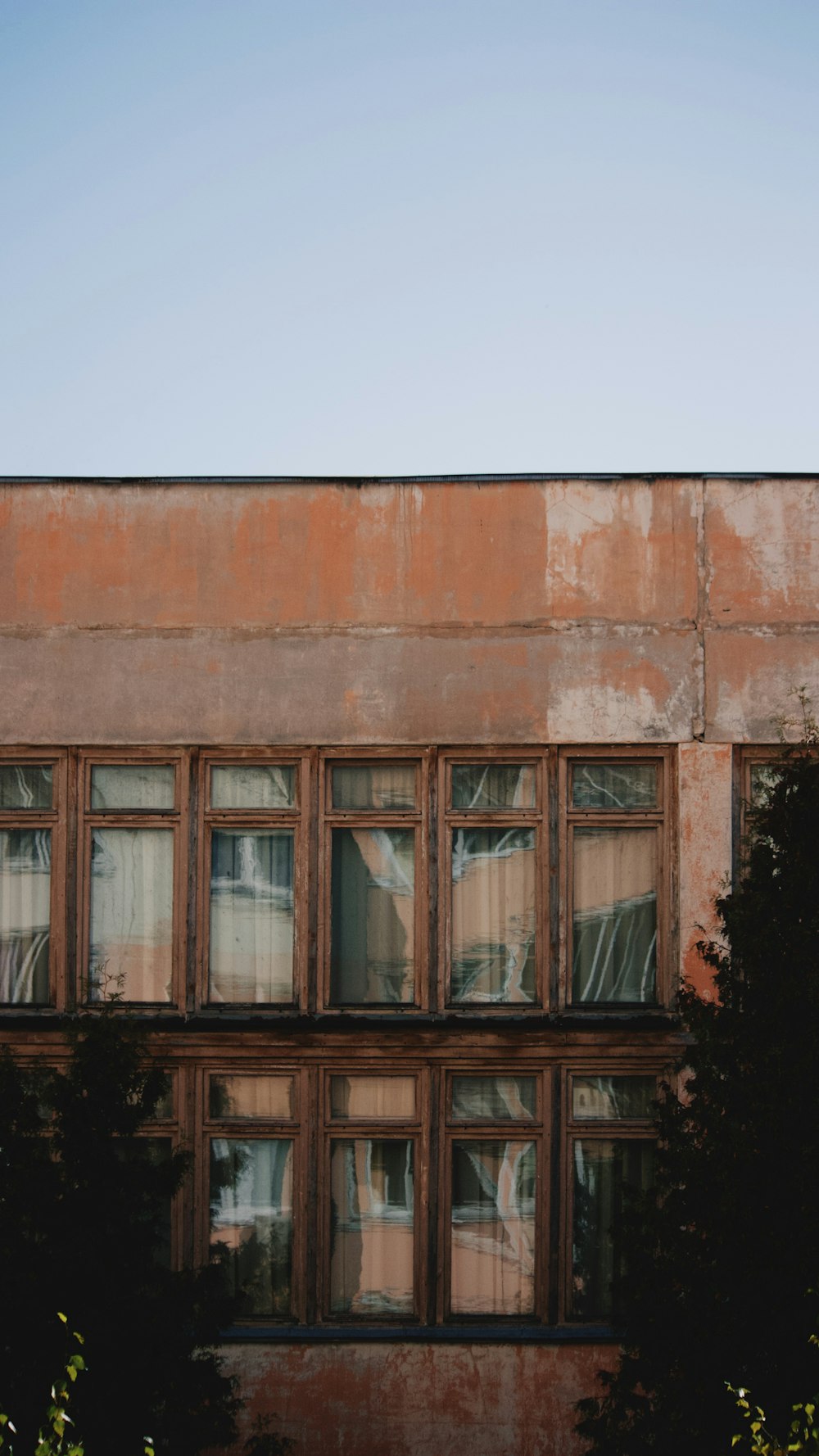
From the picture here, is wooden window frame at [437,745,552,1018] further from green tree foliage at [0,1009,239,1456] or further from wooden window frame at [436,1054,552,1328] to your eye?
green tree foliage at [0,1009,239,1456]

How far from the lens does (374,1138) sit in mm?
9086

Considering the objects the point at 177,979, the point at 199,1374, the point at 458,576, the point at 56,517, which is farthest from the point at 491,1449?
the point at 56,517

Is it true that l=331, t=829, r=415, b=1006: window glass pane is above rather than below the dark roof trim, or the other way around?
below

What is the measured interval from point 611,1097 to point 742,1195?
104 inches

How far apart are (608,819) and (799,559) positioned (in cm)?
219

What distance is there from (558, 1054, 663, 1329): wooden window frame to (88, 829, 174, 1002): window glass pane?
283cm

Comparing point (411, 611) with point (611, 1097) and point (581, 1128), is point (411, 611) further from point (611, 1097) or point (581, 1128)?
point (581, 1128)

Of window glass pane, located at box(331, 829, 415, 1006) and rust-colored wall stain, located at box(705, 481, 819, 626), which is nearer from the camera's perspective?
rust-colored wall stain, located at box(705, 481, 819, 626)

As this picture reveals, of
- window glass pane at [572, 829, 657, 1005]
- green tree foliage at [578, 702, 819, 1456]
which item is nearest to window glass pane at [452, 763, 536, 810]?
window glass pane at [572, 829, 657, 1005]

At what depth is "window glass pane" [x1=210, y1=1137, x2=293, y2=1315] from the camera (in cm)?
906

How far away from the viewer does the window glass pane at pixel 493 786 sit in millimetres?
9195

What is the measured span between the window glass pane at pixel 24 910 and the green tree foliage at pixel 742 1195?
4.52 meters

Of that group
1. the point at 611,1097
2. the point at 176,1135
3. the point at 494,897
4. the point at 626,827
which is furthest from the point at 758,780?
the point at 176,1135

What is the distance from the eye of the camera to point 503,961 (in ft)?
30.2
